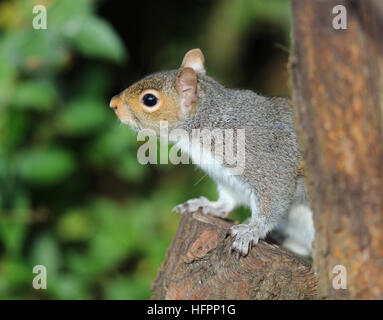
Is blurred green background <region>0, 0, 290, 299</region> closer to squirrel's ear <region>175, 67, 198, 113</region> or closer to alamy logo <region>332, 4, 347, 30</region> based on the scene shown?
squirrel's ear <region>175, 67, 198, 113</region>

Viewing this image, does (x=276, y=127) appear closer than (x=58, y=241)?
Yes

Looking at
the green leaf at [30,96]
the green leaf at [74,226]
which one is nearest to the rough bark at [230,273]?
the green leaf at [30,96]

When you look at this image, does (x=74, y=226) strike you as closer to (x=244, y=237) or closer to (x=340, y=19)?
(x=244, y=237)

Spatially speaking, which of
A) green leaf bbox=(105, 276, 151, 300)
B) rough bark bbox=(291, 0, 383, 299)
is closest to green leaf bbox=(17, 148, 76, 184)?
green leaf bbox=(105, 276, 151, 300)

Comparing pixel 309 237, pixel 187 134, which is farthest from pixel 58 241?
pixel 309 237

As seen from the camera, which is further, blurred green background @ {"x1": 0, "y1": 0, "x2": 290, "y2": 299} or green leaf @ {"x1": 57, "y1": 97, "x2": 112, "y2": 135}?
green leaf @ {"x1": 57, "y1": 97, "x2": 112, "y2": 135}

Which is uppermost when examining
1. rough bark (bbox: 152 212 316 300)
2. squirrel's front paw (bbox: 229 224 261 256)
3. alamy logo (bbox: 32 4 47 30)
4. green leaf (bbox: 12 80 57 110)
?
alamy logo (bbox: 32 4 47 30)

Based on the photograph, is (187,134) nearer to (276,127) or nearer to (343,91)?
(276,127)
